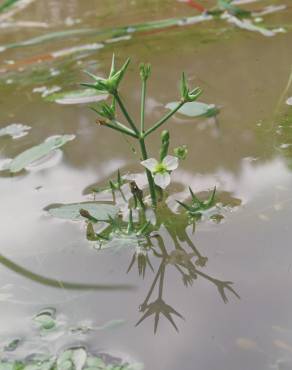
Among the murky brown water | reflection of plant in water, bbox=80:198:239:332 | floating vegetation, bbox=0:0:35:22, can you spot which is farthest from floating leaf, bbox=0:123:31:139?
floating vegetation, bbox=0:0:35:22

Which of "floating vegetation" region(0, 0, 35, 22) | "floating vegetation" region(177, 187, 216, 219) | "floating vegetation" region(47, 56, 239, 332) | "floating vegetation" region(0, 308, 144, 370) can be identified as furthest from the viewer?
"floating vegetation" region(0, 0, 35, 22)

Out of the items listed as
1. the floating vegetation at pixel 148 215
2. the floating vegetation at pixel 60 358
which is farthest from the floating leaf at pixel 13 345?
the floating vegetation at pixel 148 215

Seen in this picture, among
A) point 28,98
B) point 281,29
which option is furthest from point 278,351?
point 281,29

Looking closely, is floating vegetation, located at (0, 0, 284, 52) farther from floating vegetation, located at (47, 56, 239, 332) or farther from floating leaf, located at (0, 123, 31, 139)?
floating vegetation, located at (47, 56, 239, 332)

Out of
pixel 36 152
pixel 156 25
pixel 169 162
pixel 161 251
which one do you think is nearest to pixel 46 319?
pixel 161 251

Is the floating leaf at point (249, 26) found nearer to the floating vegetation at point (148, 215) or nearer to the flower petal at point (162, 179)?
the floating vegetation at point (148, 215)

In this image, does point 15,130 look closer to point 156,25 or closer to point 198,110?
point 198,110

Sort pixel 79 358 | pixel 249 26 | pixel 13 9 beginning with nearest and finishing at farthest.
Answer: pixel 79 358 → pixel 249 26 → pixel 13 9
